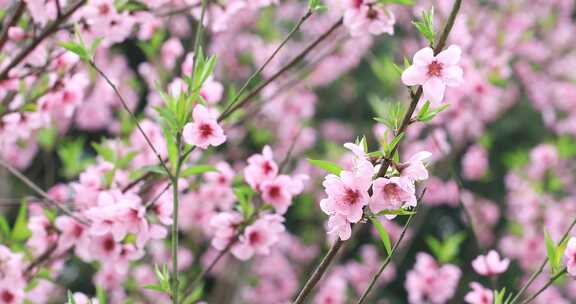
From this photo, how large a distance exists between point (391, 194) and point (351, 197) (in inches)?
4.0

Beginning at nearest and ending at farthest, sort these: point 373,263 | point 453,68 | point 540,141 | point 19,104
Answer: point 453,68 → point 19,104 → point 373,263 → point 540,141

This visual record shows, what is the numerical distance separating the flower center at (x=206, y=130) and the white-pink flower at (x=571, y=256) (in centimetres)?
110

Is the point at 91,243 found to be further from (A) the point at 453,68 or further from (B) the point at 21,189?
(B) the point at 21,189

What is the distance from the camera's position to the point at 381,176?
167cm

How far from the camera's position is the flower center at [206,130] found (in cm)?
198

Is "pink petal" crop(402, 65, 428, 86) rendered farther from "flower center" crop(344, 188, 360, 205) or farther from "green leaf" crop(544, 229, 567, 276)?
"green leaf" crop(544, 229, 567, 276)

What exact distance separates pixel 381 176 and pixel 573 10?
23.9 feet

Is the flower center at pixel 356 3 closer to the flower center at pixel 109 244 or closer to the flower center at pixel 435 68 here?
the flower center at pixel 435 68

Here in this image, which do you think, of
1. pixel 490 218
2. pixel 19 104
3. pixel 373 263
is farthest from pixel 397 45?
pixel 19 104

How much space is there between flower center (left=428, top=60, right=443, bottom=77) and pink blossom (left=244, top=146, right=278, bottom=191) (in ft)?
2.78

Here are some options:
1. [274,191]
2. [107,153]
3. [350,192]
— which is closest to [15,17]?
[107,153]

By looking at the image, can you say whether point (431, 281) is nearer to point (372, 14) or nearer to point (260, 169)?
point (260, 169)

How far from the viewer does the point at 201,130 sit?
6.52ft

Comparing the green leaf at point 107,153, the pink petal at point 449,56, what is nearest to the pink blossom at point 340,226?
the pink petal at point 449,56
